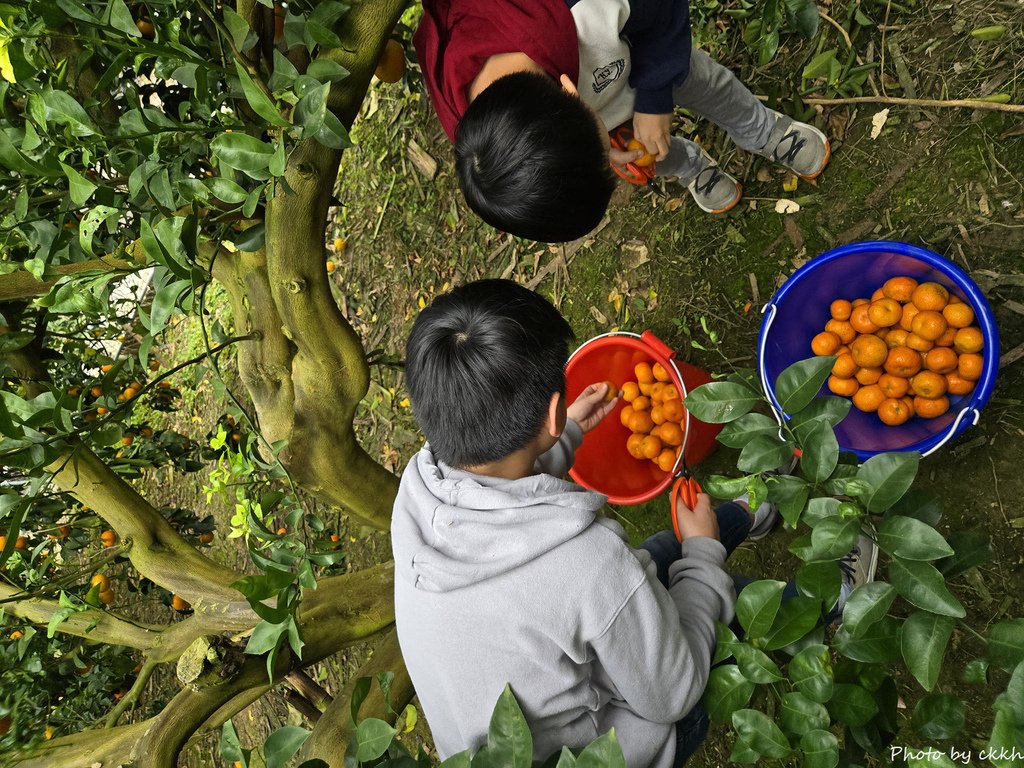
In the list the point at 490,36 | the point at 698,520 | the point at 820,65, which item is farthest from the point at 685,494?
the point at 820,65

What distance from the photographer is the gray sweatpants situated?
7.29 ft

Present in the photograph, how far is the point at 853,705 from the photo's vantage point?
3.93 feet

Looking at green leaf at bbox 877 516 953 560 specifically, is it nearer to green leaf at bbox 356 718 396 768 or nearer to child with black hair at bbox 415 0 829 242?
green leaf at bbox 356 718 396 768

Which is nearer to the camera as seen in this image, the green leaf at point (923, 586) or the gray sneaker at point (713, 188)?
the green leaf at point (923, 586)

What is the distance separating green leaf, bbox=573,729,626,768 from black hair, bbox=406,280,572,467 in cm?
76

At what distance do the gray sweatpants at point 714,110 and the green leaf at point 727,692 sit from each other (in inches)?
69.0

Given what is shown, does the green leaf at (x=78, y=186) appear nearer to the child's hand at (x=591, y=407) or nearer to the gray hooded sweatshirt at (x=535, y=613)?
the gray hooded sweatshirt at (x=535, y=613)

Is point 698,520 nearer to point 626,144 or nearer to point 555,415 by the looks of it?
point 555,415

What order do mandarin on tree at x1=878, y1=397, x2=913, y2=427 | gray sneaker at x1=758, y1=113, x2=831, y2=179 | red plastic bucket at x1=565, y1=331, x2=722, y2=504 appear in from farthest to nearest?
red plastic bucket at x1=565, y1=331, x2=722, y2=504, gray sneaker at x1=758, y1=113, x2=831, y2=179, mandarin on tree at x1=878, y1=397, x2=913, y2=427

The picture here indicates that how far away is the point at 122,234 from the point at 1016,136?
2.65 metres

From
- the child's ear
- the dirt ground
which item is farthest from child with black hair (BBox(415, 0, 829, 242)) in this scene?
the dirt ground

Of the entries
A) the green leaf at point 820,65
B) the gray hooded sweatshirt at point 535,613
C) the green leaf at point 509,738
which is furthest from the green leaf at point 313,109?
the green leaf at point 820,65

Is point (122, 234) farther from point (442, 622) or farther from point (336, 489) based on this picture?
point (442, 622)

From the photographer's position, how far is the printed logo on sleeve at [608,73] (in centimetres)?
198
